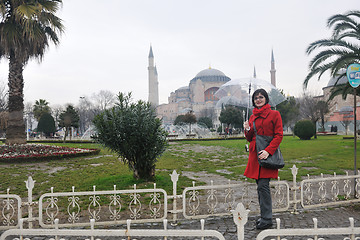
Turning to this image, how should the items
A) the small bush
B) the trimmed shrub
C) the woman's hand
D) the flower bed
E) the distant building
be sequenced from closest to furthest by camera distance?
the woman's hand → the trimmed shrub → the flower bed → the small bush → the distant building

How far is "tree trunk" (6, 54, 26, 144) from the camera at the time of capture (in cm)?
1302

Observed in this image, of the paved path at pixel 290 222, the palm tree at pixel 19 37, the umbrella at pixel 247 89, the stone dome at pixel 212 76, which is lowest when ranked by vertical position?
the paved path at pixel 290 222

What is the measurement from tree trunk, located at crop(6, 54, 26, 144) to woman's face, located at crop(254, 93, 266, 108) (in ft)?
43.8

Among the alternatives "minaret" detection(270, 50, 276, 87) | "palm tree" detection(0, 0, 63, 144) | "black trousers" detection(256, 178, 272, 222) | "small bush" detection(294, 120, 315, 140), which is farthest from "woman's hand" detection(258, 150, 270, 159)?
"minaret" detection(270, 50, 276, 87)

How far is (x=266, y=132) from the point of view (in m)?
3.56

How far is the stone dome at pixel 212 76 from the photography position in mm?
99875

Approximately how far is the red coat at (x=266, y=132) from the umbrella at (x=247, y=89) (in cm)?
482

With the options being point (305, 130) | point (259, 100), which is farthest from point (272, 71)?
point (259, 100)

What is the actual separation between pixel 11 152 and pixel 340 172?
44.3 feet

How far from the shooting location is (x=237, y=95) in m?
9.77

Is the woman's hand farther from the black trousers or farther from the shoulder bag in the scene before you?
the black trousers

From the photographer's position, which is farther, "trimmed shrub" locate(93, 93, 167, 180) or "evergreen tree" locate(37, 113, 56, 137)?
"evergreen tree" locate(37, 113, 56, 137)

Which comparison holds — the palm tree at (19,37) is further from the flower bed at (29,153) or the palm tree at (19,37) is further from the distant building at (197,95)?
the distant building at (197,95)

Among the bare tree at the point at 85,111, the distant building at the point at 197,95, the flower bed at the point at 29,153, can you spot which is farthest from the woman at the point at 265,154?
the distant building at the point at 197,95
